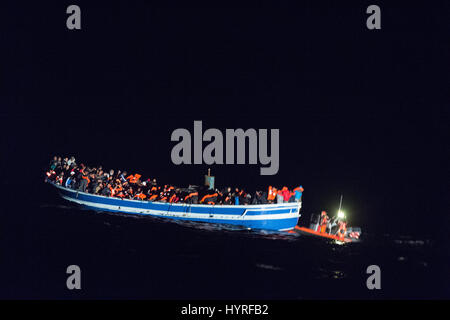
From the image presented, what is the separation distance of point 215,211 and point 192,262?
22.0 meters

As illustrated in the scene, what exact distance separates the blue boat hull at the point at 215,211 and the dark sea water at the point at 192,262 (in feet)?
6.58

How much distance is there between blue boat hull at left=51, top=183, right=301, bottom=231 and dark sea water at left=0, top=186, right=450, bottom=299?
2.01 meters

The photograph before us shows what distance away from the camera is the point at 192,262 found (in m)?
46.8

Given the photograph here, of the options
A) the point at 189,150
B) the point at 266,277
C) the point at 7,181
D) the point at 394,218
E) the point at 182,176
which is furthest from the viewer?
the point at 182,176

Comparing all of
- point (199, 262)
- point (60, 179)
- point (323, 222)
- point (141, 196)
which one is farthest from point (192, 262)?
point (60, 179)

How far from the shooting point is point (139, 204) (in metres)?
70.9

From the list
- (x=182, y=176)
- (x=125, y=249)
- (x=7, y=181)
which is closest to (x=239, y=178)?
(x=182, y=176)

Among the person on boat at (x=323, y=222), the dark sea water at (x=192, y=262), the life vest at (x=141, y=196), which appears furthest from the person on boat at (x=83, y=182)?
the person on boat at (x=323, y=222)

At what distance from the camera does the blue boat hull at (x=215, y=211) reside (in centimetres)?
6688

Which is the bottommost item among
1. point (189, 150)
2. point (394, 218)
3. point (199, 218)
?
point (394, 218)

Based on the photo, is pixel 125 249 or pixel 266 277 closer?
pixel 266 277

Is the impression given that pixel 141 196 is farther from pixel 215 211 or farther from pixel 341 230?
pixel 341 230

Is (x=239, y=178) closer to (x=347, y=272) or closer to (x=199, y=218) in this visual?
(x=199, y=218)

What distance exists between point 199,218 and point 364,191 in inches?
2433
